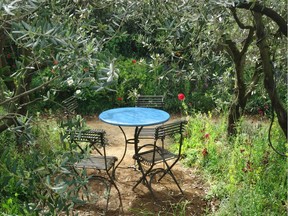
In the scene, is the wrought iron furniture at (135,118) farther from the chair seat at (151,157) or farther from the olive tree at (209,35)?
the olive tree at (209,35)

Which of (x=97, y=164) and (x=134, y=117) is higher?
(x=134, y=117)

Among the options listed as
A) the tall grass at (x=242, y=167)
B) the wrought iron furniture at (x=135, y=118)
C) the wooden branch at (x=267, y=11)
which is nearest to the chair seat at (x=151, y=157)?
the wrought iron furniture at (x=135, y=118)

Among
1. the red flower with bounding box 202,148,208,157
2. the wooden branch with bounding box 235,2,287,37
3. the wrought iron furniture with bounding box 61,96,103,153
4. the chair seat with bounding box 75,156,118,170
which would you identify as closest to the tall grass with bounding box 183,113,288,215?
the red flower with bounding box 202,148,208,157

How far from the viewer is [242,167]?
15.4 feet

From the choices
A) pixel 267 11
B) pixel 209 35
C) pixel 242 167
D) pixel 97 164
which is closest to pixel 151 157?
pixel 97 164

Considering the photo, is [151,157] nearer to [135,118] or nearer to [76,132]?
[135,118]

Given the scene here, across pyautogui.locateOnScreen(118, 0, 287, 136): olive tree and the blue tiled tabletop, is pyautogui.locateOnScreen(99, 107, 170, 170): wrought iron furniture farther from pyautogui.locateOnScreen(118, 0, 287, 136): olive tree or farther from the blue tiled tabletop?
pyautogui.locateOnScreen(118, 0, 287, 136): olive tree

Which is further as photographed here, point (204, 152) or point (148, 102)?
point (148, 102)

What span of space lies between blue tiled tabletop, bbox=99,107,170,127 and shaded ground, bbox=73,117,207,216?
891 millimetres

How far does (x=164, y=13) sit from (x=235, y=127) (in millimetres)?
3292

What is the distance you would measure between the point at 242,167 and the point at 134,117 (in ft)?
4.90

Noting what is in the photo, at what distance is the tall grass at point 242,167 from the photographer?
157 inches

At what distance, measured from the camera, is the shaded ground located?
441 cm

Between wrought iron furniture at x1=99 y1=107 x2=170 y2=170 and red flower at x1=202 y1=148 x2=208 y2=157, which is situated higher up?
wrought iron furniture at x1=99 y1=107 x2=170 y2=170
